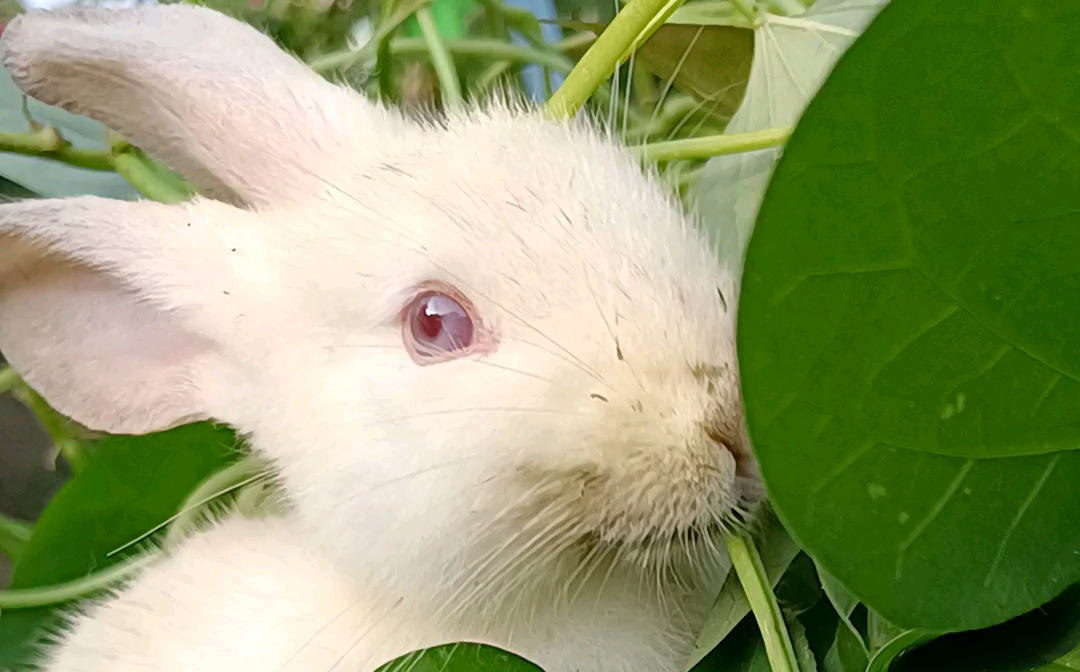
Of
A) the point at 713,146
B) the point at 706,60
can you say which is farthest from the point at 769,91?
the point at 706,60

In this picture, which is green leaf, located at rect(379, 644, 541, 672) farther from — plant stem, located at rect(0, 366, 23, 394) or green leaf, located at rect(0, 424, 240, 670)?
plant stem, located at rect(0, 366, 23, 394)

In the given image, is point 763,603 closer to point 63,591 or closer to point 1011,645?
point 1011,645

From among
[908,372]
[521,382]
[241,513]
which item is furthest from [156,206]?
[908,372]

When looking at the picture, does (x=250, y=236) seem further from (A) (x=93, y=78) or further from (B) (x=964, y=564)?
(B) (x=964, y=564)

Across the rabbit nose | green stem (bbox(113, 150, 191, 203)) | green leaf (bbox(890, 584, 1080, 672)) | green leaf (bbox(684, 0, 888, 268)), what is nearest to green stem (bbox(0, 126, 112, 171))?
green stem (bbox(113, 150, 191, 203))

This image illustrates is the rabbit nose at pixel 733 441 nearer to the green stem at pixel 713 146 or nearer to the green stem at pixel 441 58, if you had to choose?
the green stem at pixel 713 146

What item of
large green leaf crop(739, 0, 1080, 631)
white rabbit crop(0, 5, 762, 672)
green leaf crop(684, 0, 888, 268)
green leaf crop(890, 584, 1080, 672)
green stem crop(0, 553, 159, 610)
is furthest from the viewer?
green stem crop(0, 553, 159, 610)

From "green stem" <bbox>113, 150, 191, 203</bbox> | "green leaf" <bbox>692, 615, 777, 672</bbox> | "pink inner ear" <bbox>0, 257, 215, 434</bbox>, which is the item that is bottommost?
"green leaf" <bbox>692, 615, 777, 672</bbox>
